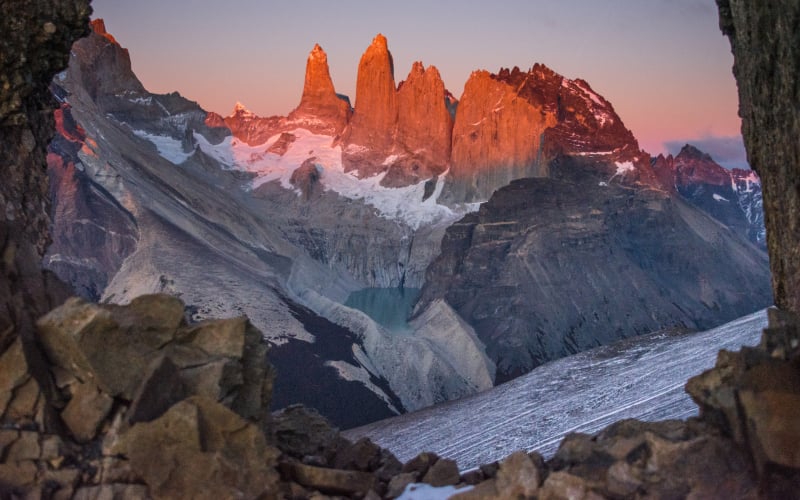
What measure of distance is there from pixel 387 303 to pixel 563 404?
7191 cm

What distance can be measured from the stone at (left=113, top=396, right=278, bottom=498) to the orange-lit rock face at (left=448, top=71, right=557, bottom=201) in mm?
109706

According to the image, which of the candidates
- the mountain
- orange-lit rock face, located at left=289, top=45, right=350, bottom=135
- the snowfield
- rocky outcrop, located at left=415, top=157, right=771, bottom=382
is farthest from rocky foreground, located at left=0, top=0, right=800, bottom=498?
orange-lit rock face, located at left=289, top=45, right=350, bottom=135

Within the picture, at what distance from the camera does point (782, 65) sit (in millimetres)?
12906

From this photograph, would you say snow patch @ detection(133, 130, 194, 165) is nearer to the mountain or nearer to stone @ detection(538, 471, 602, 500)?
the mountain

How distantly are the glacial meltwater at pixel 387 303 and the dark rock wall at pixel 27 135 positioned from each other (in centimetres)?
6868

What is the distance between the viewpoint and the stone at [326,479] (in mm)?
12492

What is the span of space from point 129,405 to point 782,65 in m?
11.0

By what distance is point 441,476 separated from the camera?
13.4 metres

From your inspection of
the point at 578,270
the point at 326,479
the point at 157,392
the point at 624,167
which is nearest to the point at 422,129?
the point at 624,167

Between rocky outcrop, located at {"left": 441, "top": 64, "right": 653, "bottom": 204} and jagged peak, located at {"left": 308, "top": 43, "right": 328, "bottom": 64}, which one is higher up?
jagged peak, located at {"left": 308, "top": 43, "right": 328, "bottom": 64}

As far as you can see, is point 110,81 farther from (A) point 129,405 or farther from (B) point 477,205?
(A) point 129,405

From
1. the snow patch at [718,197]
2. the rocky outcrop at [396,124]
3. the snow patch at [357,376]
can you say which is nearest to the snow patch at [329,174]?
the rocky outcrop at [396,124]

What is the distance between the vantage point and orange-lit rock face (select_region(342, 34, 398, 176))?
144000mm

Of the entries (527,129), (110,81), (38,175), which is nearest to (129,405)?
(38,175)
